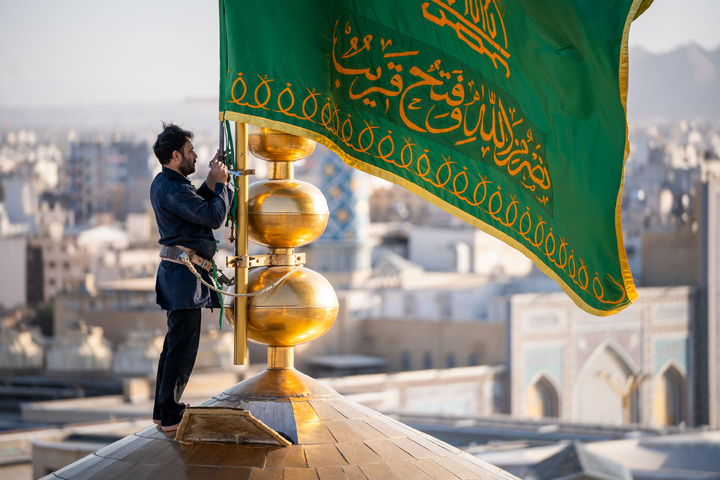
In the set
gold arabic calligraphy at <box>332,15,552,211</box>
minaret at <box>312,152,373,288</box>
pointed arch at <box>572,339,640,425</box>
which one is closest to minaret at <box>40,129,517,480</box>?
gold arabic calligraphy at <box>332,15,552,211</box>

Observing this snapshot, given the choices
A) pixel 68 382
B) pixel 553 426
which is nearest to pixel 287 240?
pixel 553 426

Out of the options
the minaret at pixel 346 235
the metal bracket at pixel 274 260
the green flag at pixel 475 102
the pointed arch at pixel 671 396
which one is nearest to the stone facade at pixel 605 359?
the pointed arch at pixel 671 396

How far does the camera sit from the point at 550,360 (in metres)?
15.4

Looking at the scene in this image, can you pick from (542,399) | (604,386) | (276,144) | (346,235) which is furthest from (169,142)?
(346,235)

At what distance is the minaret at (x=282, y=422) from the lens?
5.32 ft

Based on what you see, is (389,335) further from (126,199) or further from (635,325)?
(126,199)

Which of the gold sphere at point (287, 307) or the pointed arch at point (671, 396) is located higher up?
the gold sphere at point (287, 307)

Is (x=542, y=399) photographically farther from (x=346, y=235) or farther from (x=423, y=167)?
(x=423, y=167)

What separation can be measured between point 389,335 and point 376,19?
51.8 feet

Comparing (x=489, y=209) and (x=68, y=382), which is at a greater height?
(x=489, y=209)

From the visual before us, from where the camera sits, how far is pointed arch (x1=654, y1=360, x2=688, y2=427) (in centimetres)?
1720

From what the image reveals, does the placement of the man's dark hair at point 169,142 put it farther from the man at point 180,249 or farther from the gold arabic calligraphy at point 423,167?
the gold arabic calligraphy at point 423,167

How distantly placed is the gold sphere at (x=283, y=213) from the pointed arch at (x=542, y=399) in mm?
13858

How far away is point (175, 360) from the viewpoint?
1.76 metres
